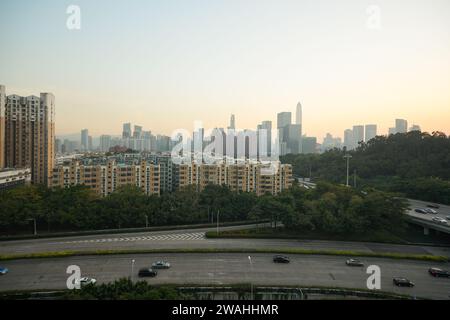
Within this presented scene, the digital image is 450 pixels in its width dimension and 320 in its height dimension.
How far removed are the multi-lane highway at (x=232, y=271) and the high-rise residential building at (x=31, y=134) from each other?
7.72 metres

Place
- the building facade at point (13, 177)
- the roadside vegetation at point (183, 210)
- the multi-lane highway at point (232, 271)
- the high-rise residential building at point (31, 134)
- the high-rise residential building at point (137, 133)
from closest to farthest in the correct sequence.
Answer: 1. the multi-lane highway at point (232, 271)
2. the roadside vegetation at point (183, 210)
3. the building facade at point (13, 177)
4. the high-rise residential building at point (31, 134)
5. the high-rise residential building at point (137, 133)

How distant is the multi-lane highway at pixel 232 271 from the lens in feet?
13.7

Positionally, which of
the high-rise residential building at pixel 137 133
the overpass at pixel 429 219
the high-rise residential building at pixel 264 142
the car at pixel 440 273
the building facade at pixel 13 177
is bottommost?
the car at pixel 440 273

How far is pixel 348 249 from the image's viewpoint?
5777 mm

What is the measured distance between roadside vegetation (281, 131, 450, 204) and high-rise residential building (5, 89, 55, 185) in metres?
10.7

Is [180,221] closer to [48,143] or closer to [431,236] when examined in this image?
[431,236]

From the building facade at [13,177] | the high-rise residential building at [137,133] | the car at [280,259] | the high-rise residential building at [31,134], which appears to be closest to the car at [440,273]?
the car at [280,259]

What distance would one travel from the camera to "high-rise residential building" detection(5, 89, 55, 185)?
11.1m

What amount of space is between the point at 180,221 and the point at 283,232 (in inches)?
92.8

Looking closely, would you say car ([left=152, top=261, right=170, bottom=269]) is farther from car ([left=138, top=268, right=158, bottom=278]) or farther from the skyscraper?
the skyscraper

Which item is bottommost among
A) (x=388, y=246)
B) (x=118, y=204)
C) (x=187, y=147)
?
(x=388, y=246)

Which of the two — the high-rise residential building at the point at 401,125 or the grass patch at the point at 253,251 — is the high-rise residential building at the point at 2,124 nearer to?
the grass patch at the point at 253,251

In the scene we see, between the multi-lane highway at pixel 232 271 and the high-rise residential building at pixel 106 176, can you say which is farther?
the high-rise residential building at pixel 106 176
